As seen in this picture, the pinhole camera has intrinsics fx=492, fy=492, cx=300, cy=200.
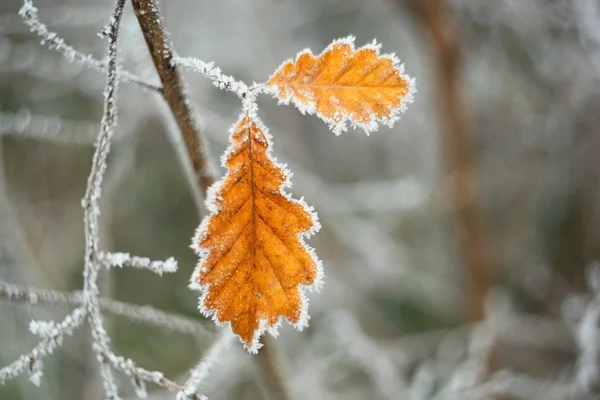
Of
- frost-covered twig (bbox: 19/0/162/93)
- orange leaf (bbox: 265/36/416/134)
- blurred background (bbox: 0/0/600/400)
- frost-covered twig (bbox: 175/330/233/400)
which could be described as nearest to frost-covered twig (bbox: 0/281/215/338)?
frost-covered twig (bbox: 175/330/233/400)

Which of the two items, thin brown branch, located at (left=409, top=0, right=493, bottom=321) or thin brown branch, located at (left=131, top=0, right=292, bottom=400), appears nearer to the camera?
thin brown branch, located at (left=131, top=0, right=292, bottom=400)

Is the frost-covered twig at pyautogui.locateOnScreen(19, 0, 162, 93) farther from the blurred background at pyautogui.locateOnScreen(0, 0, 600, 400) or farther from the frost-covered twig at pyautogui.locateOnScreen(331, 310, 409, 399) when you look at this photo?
the frost-covered twig at pyautogui.locateOnScreen(331, 310, 409, 399)

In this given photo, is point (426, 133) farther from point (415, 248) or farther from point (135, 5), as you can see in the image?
point (135, 5)

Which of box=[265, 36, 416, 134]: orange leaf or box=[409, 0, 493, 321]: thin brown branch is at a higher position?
box=[409, 0, 493, 321]: thin brown branch

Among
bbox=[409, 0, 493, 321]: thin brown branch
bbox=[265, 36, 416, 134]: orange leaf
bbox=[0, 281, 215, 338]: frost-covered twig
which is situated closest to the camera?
bbox=[265, 36, 416, 134]: orange leaf

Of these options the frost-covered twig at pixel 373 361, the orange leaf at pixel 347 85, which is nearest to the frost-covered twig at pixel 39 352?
the orange leaf at pixel 347 85

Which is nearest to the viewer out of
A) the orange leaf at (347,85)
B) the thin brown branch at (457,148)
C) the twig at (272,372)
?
the orange leaf at (347,85)

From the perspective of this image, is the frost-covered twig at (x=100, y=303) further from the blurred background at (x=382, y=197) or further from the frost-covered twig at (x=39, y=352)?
the blurred background at (x=382, y=197)

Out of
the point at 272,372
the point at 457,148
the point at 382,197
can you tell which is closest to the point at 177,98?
the point at 272,372
